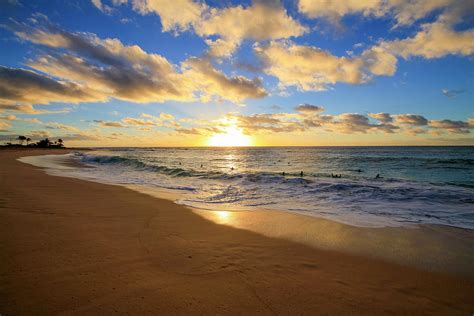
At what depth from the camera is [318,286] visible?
3008 millimetres

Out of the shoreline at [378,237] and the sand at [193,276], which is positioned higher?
the sand at [193,276]

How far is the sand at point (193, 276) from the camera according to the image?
251cm

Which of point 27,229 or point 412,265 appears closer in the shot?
point 412,265

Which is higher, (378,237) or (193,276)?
(193,276)

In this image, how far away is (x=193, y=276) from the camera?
122 inches

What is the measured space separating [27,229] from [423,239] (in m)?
8.43

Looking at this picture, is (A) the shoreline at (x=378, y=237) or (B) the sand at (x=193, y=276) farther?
Answer: (A) the shoreline at (x=378, y=237)

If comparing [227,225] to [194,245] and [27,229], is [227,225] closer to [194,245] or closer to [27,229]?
[194,245]

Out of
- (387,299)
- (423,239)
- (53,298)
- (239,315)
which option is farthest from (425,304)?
(53,298)

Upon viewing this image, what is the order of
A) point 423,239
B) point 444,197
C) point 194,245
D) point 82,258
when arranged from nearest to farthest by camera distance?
point 82,258 → point 194,245 → point 423,239 → point 444,197

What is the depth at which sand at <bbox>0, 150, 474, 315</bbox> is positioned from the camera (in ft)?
8.24

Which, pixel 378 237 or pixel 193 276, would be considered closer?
pixel 193 276

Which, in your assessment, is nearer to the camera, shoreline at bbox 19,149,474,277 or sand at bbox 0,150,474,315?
sand at bbox 0,150,474,315

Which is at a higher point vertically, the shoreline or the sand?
the sand
